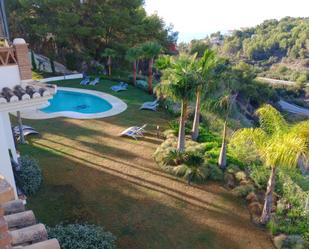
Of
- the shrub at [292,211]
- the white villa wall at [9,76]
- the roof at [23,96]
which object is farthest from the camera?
the shrub at [292,211]

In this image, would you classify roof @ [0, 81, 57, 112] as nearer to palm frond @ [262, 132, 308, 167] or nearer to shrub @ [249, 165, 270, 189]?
palm frond @ [262, 132, 308, 167]

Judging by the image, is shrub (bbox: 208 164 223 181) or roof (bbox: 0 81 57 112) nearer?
roof (bbox: 0 81 57 112)

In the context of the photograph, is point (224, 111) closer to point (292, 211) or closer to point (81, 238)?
point (292, 211)

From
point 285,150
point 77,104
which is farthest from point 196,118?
point 77,104

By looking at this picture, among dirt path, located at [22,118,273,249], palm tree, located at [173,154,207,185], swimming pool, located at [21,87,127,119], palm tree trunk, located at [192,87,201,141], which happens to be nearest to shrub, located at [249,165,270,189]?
dirt path, located at [22,118,273,249]

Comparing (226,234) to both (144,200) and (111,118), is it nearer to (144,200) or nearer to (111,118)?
(144,200)

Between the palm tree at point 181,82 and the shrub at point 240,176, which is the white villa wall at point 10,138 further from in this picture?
the shrub at point 240,176

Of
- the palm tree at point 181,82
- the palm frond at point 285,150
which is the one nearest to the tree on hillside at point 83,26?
the palm tree at point 181,82
